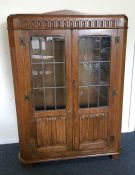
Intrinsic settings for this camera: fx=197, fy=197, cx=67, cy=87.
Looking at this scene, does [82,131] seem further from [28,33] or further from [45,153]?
[28,33]

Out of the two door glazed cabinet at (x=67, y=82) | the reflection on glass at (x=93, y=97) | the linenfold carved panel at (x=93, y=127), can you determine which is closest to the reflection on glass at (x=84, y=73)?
the two door glazed cabinet at (x=67, y=82)

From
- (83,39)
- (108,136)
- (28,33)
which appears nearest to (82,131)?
(108,136)

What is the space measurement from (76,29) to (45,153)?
52.8 inches

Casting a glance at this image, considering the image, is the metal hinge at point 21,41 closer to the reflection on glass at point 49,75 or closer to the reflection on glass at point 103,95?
the reflection on glass at point 49,75

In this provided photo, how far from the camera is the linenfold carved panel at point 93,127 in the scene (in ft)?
6.98

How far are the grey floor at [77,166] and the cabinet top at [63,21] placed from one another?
1.49 metres

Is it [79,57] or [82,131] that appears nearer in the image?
[79,57]

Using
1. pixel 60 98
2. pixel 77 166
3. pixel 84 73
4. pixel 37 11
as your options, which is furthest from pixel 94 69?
pixel 77 166

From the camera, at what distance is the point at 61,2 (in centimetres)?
226

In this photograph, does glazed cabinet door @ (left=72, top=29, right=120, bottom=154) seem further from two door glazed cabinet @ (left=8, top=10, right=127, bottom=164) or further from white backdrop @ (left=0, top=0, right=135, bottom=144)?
white backdrop @ (left=0, top=0, right=135, bottom=144)

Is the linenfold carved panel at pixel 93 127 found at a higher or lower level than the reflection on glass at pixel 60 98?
lower

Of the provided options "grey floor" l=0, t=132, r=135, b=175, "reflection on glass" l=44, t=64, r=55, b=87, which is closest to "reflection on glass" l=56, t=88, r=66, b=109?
"reflection on glass" l=44, t=64, r=55, b=87

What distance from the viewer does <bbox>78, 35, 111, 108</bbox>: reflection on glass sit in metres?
1.95

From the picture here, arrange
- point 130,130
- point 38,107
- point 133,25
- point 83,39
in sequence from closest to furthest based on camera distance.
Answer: point 83,39, point 38,107, point 133,25, point 130,130
